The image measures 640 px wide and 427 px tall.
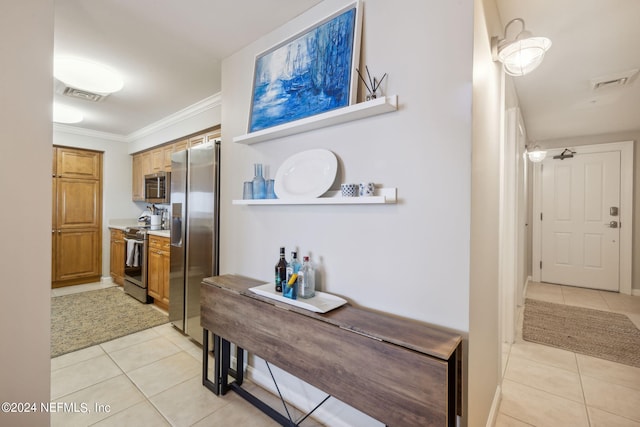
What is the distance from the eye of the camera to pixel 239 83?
2.28 meters

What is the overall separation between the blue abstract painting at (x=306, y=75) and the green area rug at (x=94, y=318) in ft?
8.40

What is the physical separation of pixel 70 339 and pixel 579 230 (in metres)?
6.90

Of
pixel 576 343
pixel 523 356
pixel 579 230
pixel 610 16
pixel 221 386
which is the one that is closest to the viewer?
→ pixel 610 16

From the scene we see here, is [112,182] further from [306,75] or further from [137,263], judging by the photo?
[306,75]

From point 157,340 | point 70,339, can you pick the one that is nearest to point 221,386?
point 157,340

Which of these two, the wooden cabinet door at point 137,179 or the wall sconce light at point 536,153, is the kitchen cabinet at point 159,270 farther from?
the wall sconce light at point 536,153

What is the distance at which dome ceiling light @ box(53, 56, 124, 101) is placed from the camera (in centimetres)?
235

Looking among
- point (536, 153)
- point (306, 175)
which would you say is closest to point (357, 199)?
point (306, 175)

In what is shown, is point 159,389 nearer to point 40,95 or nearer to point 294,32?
point 40,95

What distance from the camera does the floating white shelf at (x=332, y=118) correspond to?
4.44 feet

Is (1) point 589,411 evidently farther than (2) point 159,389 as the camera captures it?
No

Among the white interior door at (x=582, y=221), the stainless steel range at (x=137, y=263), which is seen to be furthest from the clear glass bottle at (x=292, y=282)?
the white interior door at (x=582, y=221)

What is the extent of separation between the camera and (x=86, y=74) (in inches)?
97.5

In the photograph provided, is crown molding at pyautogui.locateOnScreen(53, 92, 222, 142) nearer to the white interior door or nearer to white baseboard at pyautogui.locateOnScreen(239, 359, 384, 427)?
white baseboard at pyautogui.locateOnScreen(239, 359, 384, 427)
